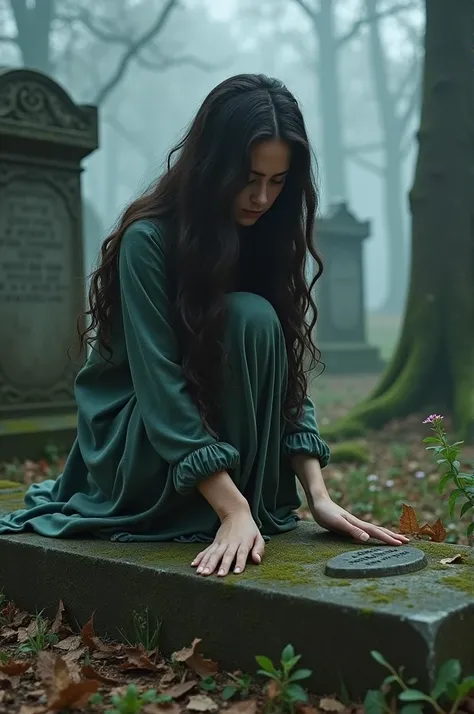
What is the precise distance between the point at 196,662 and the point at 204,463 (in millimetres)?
456

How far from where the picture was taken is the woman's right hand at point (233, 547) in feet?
6.62

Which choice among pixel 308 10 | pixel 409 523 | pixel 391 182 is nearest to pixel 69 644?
pixel 409 523

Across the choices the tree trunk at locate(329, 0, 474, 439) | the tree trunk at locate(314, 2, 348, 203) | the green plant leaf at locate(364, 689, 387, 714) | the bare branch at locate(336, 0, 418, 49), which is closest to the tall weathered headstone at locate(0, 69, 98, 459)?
the tree trunk at locate(329, 0, 474, 439)

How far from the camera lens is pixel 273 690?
1.74m

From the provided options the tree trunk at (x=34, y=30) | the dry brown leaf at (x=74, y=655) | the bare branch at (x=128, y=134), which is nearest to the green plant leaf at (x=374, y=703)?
the dry brown leaf at (x=74, y=655)

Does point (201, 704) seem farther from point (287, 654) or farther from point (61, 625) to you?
point (61, 625)

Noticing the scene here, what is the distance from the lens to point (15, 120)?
18.0 feet

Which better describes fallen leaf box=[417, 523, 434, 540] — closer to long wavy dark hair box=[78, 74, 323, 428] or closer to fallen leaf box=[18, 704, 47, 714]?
long wavy dark hair box=[78, 74, 323, 428]

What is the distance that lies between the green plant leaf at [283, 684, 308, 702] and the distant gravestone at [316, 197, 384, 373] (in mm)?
12084

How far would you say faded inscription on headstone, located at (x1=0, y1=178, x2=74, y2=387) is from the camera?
5.73 meters

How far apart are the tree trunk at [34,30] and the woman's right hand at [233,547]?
21718 millimetres

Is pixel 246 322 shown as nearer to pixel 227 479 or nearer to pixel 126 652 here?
pixel 227 479

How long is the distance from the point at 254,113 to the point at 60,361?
394 cm

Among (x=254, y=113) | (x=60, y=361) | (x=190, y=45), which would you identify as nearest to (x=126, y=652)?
(x=254, y=113)
